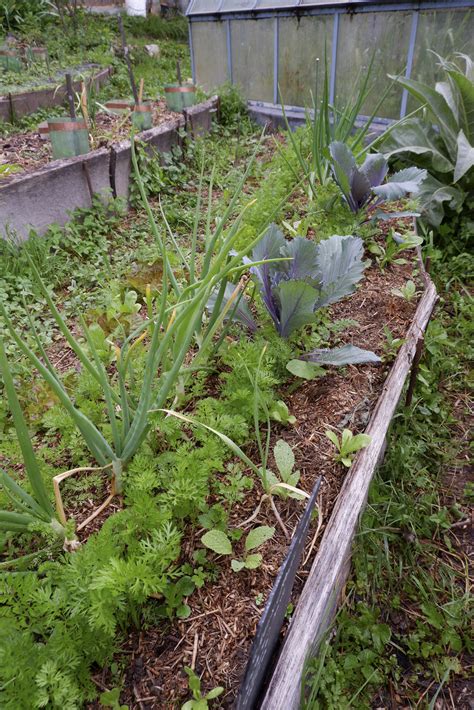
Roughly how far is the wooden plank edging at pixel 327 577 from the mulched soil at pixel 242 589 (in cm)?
2

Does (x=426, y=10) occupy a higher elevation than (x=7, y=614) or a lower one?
higher

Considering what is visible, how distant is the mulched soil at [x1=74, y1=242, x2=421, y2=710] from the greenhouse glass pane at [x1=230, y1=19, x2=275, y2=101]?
4.91 metres

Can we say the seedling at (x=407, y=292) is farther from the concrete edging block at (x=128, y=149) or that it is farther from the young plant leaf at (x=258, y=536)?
the concrete edging block at (x=128, y=149)

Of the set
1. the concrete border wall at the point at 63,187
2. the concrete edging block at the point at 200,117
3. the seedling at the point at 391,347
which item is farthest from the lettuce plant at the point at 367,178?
the concrete edging block at the point at 200,117

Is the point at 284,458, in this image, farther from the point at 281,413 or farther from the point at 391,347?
the point at 391,347

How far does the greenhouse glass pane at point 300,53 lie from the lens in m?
4.53

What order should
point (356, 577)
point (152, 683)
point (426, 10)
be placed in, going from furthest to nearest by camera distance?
point (426, 10) → point (356, 577) → point (152, 683)

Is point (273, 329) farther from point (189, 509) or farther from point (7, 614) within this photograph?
point (7, 614)

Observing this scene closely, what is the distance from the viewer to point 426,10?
364cm

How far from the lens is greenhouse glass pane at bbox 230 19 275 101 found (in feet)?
16.9

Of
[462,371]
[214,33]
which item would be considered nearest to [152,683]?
[462,371]

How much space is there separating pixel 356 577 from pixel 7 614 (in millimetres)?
999

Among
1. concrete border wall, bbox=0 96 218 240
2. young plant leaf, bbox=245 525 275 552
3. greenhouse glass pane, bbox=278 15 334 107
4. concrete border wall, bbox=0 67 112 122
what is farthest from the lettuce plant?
Result: concrete border wall, bbox=0 67 112 122

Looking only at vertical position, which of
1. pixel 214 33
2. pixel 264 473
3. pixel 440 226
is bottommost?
pixel 440 226
